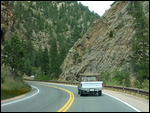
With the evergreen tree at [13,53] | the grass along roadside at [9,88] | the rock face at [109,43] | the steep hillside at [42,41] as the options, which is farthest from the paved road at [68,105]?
the steep hillside at [42,41]

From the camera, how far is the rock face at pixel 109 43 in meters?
42.8

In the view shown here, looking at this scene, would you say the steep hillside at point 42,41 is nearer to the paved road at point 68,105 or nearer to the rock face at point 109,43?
the rock face at point 109,43

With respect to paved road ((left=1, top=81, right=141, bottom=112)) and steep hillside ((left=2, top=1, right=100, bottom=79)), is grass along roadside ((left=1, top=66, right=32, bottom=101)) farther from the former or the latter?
steep hillside ((left=2, top=1, right=100, bottom=79))

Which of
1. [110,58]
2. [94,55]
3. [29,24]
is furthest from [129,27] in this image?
[29,24]

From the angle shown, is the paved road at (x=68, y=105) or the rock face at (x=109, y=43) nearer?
the paved road at (x=68, y=105)

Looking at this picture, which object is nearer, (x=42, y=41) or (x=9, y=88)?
(x=9, y=88)

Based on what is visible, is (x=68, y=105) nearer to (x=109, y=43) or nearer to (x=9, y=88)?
(x=9, y=88)

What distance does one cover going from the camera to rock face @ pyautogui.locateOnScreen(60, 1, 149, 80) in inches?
1685

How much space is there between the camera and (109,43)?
4869 cm

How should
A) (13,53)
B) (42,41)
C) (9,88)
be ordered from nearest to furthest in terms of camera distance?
(9,88)
(13,53)
(42,41)

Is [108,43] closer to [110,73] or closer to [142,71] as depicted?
[110,73]

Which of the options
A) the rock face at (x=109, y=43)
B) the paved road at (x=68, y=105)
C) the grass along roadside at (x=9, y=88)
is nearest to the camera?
the paved road at (x=68, y=105)

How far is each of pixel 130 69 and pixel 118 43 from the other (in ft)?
35.0

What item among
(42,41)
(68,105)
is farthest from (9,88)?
(42,41)
